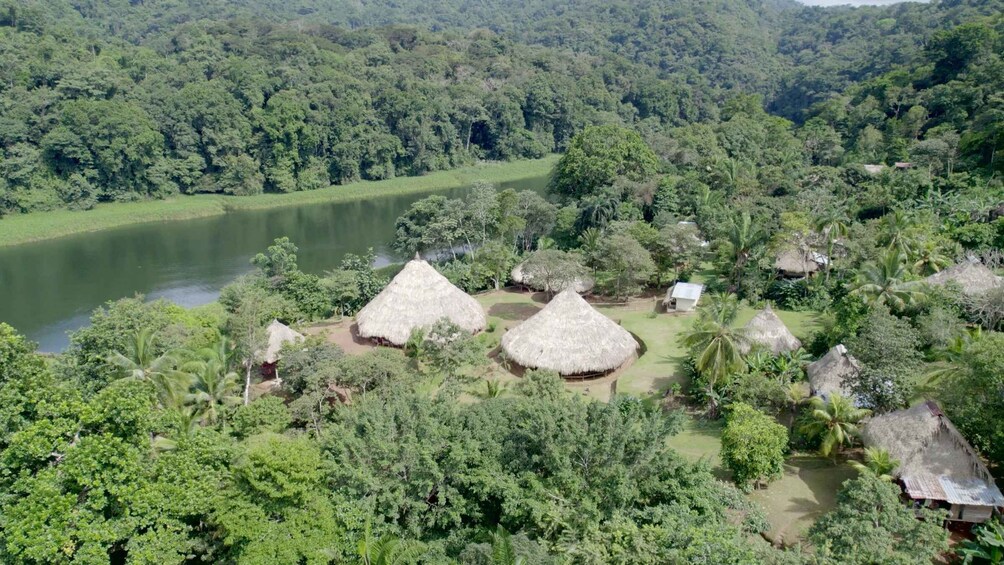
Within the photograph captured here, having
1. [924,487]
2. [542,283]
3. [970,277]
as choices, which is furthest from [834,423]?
[542,283]

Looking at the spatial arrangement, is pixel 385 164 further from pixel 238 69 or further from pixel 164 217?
pixel 164 217

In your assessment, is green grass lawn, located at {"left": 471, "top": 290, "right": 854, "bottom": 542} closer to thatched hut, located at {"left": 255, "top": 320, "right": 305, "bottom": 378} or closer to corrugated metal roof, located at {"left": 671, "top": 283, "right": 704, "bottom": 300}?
corrugated metal roof, located at {"left": 671, "top": 283, "right": 704, "bottom": 300}

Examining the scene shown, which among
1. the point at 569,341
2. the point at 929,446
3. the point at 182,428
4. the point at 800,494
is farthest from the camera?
the point at 569,341

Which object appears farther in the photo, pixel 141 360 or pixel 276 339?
pixel 276 339

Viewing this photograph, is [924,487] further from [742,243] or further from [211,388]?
[211,388]

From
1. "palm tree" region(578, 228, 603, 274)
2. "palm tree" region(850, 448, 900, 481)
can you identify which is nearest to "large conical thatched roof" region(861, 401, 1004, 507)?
"palm tree" region(850, 448, 900, 481)

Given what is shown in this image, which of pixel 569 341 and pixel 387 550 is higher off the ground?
pixel 387 550
